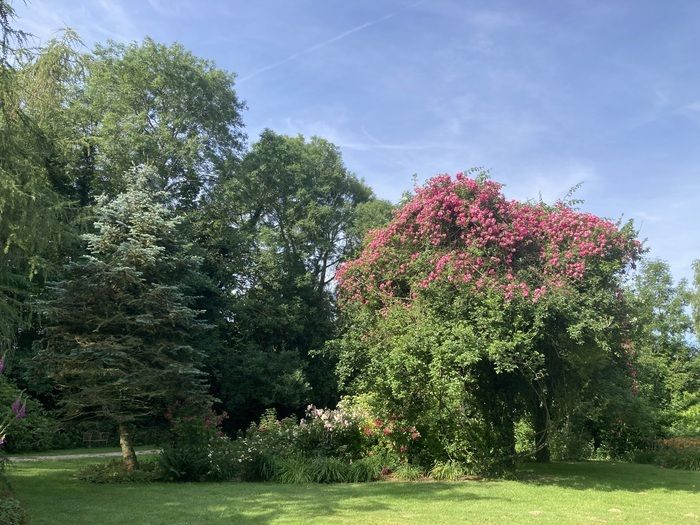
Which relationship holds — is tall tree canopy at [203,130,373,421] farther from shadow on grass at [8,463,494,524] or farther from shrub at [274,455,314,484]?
shadow on grass at [8,463,494,524]

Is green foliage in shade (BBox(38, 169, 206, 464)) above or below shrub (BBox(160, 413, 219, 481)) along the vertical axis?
above

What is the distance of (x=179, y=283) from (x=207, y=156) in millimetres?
13709

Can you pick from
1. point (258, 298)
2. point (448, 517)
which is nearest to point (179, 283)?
point (448, 517)

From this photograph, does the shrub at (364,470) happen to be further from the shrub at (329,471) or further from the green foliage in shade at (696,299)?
the green foliage in shade at (696,299)

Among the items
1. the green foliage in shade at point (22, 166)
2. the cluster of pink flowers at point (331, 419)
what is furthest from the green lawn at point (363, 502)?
the green foliage in shade at point (22, 166)

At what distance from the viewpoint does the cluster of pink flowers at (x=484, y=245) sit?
34.4 ft

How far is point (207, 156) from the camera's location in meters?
25.4

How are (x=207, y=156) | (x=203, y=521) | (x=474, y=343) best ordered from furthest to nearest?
(x=207, y=156), (x=474, y=343), (x=203, y=521)

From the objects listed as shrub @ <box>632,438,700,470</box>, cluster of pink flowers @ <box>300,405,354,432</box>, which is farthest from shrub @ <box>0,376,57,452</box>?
shrub @ <box>632,438,700,470</box>

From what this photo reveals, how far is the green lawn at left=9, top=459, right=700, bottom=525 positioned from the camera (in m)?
7.26

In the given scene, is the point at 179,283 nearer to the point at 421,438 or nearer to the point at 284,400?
the point at 421,438

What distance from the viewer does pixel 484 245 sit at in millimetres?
10930

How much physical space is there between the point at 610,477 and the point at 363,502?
23.6 feet

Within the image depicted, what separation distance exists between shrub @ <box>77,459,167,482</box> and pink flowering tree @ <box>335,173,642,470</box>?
4160 millimetres
